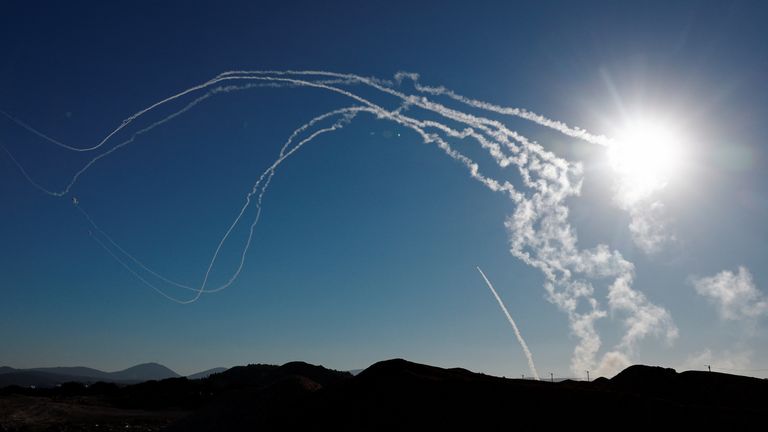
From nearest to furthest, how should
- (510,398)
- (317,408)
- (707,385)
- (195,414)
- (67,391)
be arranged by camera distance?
(510,398) → (317,408) → (195,414) → (707,385) → (67,391)

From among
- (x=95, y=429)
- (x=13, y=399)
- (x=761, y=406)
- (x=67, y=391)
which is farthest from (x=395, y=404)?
(x=67, y=391)

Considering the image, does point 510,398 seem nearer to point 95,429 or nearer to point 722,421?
point 722,421

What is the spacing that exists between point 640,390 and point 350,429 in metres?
26.9

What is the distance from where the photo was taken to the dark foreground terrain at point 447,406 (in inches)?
877

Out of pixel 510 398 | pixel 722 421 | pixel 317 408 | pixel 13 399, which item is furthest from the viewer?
pixel 13 399

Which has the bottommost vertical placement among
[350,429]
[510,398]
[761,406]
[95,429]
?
[95,429]

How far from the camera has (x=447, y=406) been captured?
23469 mm

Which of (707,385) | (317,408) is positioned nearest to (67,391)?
(317,408)

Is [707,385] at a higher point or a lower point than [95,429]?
higher

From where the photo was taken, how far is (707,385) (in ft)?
124

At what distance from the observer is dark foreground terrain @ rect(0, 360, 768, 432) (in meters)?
22.3

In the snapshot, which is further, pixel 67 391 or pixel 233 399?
pixel 67 391

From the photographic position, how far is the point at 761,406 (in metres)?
34.0

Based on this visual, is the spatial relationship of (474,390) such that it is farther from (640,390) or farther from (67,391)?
(67,391)
